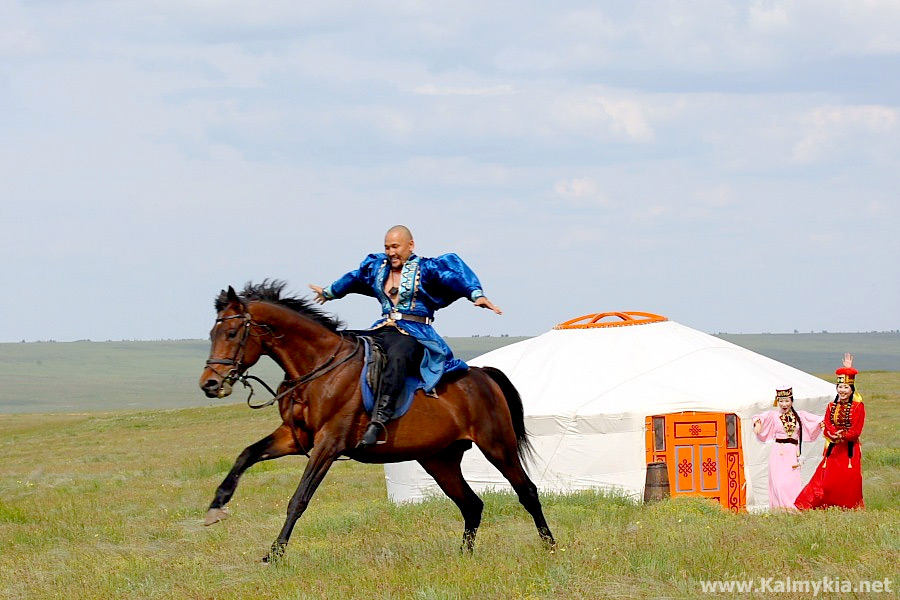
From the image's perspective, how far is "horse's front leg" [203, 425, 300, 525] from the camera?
8133mm

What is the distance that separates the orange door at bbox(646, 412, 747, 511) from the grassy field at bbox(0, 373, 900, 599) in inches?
66.2

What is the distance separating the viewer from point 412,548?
883 cm

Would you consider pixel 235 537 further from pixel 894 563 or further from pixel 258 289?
pixel 894 563

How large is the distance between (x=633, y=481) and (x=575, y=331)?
308cm

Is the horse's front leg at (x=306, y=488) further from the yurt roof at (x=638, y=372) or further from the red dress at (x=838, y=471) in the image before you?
the yurt roof at (x=638, y=372)

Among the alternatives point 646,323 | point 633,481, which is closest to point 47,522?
point 633,481

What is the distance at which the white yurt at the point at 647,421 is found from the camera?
15430mm

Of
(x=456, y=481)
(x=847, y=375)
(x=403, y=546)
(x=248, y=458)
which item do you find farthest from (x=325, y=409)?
(x=847, y=375)

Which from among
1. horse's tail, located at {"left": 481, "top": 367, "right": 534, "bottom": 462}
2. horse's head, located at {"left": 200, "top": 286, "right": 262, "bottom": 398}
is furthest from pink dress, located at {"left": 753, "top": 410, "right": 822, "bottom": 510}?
horse's head, located at {"left": 200, "top": 286, "right": 262, "bottom": 398}

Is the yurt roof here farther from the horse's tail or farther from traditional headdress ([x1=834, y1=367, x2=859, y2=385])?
the horse's tail

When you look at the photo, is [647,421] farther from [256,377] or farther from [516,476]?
[256,377]

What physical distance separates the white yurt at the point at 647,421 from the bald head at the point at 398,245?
6.06 meters

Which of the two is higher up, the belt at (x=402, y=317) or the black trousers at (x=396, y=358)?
the belt at (x=402, y=317)

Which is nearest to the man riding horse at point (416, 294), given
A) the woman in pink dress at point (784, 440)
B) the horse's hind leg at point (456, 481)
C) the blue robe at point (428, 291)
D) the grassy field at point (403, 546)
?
the blue robe at point (428, 291)
